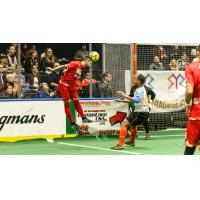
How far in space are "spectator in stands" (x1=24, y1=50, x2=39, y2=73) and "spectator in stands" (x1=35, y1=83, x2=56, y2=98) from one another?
877 mm

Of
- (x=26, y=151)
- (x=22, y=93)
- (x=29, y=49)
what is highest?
(x=29, y=49)

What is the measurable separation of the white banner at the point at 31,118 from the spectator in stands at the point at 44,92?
0.65 m

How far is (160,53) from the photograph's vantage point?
2005 cm

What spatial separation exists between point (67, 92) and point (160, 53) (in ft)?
15.3

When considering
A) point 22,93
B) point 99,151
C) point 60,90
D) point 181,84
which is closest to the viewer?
point 99,151

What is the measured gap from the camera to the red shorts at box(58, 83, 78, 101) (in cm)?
1689

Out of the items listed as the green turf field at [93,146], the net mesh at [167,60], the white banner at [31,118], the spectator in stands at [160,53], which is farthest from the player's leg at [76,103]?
the spectator in stands at [160,53]

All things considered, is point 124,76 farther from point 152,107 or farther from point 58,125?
point 58,125

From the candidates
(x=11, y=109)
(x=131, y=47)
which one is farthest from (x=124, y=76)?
(x=11, y=109)

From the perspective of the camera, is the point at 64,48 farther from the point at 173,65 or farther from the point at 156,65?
the point at 173,65

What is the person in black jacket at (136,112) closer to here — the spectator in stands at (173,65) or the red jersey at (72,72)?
the red jersey at (72,72)

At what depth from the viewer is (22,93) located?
18.2 meters

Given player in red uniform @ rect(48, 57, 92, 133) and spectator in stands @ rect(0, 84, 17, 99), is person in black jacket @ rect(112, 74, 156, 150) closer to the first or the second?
player in red uniform @ rect(48, 57, 92, 133)

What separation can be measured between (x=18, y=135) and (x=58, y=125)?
1308 millimetres
